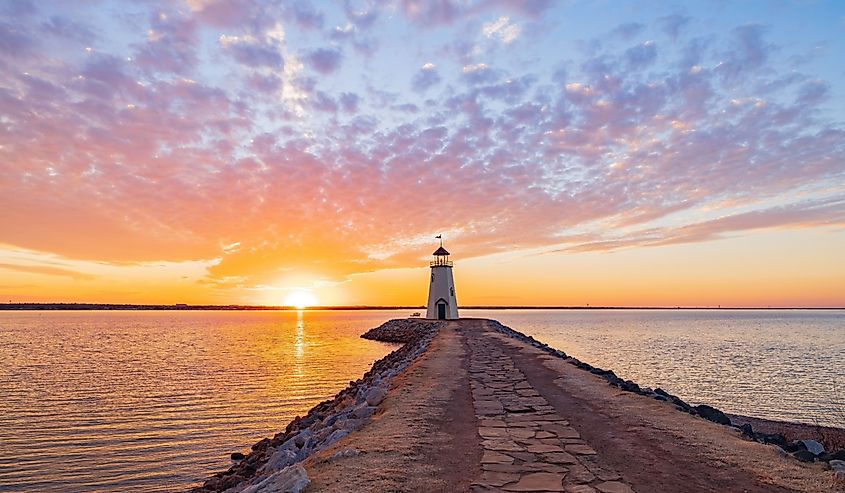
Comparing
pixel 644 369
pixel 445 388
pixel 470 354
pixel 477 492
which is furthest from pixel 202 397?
pixel 644 369

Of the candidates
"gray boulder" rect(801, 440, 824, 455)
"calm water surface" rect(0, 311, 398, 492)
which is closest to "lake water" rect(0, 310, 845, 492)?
"calm water surface" rect(0, 311, 398, 492)

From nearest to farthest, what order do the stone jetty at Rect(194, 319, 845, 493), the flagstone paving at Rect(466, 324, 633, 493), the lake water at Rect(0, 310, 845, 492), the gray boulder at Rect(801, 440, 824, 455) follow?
the flagstone paving at Rect(466, 324, 633, 493) < the stone jetty at Rect(194, 319, 845, 493) < the gray boulder at Rect(801, 440, 824, 455) < the lake water at Rect(0, 310, 845, 492)

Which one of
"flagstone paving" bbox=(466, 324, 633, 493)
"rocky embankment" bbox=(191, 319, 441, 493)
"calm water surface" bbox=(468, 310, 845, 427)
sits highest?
"flagstone paving" bbox=(466, 324, 633, 493)

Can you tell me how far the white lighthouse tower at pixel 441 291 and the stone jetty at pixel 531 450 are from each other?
34.4 metres

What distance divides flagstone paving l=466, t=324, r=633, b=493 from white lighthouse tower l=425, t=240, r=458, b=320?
35175 millimetres

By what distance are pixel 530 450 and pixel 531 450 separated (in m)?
0.01

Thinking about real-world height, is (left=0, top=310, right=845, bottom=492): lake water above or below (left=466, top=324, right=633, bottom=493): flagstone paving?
below

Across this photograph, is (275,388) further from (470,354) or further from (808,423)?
(808,423)

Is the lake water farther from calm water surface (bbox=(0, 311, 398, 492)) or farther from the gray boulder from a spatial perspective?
the gray boulder

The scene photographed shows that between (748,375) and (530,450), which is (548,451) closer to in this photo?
(530,450)

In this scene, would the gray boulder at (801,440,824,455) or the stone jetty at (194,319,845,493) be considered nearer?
the stone jetty at (194,319,845,493)

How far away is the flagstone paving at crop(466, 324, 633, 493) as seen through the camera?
5.54 m

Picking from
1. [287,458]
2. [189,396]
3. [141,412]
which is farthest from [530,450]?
[189,396]

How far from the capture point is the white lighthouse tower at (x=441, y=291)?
47062 millimetres
